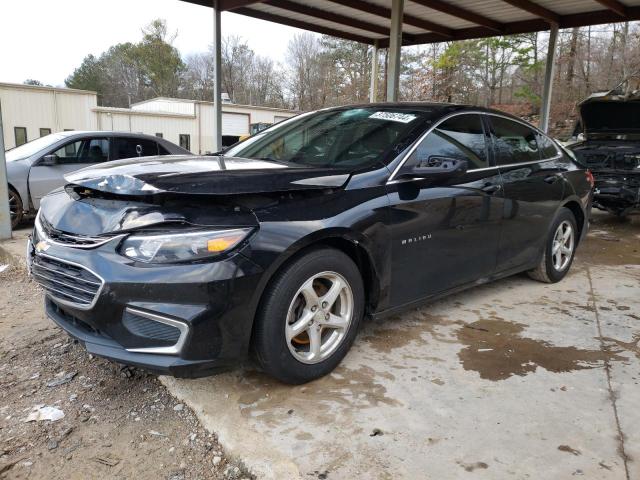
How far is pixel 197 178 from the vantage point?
230cm

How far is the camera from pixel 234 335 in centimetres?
228

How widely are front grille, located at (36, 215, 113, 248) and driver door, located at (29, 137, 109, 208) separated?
14.1 feet

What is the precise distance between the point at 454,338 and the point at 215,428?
1.80 metres

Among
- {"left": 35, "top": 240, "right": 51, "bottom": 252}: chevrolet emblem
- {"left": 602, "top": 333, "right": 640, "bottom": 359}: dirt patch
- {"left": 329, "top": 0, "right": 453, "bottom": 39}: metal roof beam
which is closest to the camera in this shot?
{"left": 35, "top": 240, "right": 51, "bottom": 252}: chevrolet emblem

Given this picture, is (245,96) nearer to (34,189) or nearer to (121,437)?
(34,189)

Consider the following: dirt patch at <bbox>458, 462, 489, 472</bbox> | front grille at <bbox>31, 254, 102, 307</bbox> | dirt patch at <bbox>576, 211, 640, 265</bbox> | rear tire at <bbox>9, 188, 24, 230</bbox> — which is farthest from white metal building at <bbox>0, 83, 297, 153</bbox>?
dirt patch at <bbox>458, 462, 489, 472</bbox>

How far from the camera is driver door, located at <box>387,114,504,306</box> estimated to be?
3.01 meters

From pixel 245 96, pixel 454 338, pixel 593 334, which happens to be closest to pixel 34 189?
pixel 454 338

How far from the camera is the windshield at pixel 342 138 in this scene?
3.12 meters

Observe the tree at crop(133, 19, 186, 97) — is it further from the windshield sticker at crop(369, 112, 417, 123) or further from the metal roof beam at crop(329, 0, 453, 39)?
the windshield sticker at crop(369, 112, 417, 123)

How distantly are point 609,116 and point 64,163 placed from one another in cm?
833

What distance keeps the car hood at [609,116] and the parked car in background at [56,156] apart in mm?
6565

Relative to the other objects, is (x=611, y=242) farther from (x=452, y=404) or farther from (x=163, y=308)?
(x=163, y=308)

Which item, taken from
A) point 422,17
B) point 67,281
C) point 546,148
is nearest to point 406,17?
point 422,17
